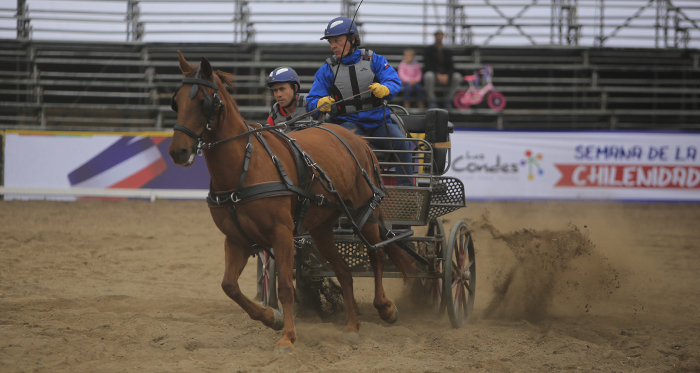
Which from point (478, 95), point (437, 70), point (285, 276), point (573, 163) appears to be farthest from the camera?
point (478, 95)

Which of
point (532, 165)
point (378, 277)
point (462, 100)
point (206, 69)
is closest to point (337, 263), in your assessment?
point (378, 277)

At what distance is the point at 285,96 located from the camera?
536 cm

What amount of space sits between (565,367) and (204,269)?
472 centimetres

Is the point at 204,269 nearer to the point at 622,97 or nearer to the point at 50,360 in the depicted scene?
the point at 50,360

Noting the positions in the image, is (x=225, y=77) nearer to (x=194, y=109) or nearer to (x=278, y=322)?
(x=194, y=109)

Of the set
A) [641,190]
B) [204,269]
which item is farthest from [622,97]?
[204,269]

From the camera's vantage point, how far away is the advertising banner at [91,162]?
1247 centimetres

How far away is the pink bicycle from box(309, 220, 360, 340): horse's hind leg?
10.8 m

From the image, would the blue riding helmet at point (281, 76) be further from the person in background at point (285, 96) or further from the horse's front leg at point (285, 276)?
the horse's front leg at point (285, 276)

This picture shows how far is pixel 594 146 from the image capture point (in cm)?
1302

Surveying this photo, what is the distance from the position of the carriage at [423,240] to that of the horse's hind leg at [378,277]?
0.11m

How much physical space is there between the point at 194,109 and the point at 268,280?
2210mm

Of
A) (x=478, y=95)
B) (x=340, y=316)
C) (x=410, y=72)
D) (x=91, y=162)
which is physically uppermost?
(x=410, y=72)

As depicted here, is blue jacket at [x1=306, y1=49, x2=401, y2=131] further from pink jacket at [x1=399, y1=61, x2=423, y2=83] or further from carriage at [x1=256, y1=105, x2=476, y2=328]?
pink jacket at [x1=399, y1=61, x2=423, y2=83]
